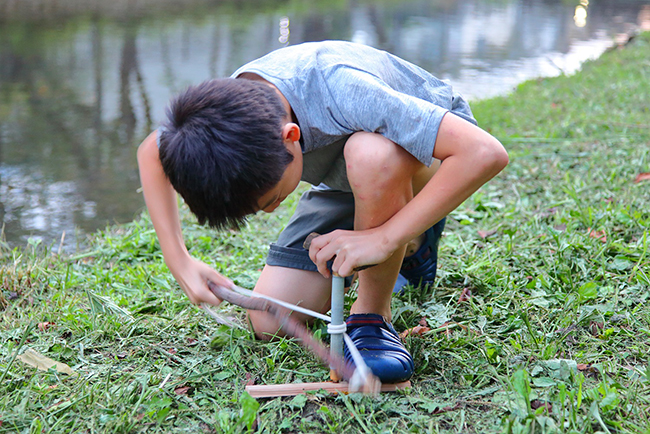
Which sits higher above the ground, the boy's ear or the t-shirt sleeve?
the t-shirt sleeve

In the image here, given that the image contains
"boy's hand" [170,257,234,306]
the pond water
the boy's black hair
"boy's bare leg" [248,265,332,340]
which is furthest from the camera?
the pond water

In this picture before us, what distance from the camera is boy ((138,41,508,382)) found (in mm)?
1353

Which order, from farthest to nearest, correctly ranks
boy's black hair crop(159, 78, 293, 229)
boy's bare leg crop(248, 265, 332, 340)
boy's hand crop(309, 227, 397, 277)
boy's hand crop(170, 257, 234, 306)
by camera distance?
boy's bare leg crop(248, 265, 332, 340) < boy's hand crop(170, 257, 234, 306) < boy's hand crop(309, 227, 397, 277) < boy's black hair crop(159, 78, 293, 229)

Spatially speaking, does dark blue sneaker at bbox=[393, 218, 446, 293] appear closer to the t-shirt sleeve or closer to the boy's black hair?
the t-shirt sleeve

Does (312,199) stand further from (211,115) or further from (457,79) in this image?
(457,79)

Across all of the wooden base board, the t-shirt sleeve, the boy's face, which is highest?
the t-shirt sleeve

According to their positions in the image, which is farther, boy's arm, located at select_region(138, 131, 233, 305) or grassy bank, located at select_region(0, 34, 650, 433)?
boy's arm, located at select_region(138, 131, 233, 305)

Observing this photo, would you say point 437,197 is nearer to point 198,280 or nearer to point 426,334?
point 426,334

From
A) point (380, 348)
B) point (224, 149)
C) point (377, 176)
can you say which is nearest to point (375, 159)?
point (377, 176)

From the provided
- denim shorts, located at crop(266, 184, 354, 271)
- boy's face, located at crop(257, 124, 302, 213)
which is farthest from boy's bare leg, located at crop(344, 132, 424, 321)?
denim shorts, located at crop(266, 184, 354, 271)

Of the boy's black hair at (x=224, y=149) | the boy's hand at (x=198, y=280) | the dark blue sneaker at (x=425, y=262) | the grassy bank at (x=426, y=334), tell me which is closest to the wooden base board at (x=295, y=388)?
the grassy bank at (x=426, y=334)

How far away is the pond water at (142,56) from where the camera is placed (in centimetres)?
335

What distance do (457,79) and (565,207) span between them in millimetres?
3964

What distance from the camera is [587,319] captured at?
5.51 ft
